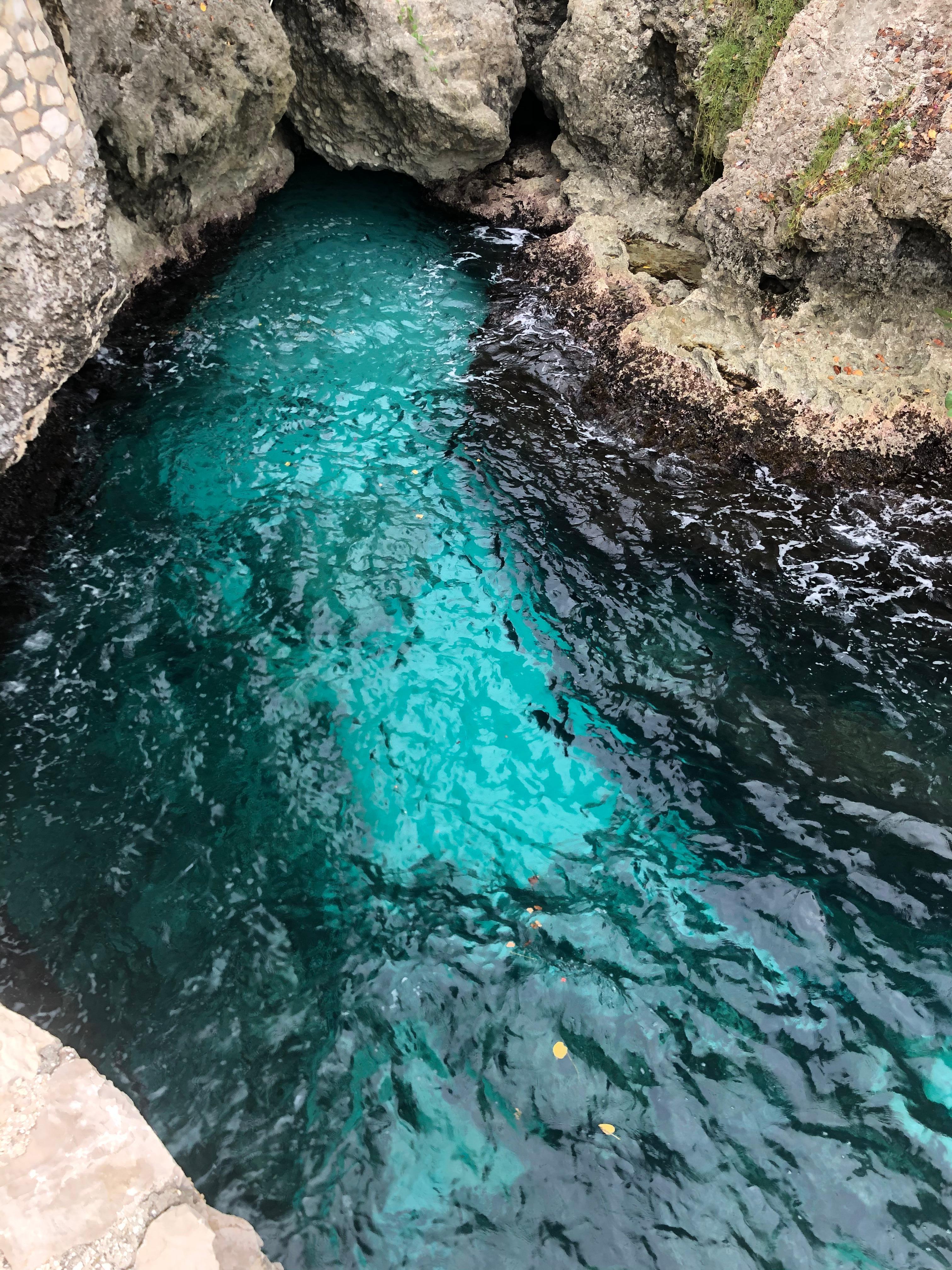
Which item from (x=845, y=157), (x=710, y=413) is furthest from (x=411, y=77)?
(x=710, y=413)

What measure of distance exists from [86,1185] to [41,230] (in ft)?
19.7

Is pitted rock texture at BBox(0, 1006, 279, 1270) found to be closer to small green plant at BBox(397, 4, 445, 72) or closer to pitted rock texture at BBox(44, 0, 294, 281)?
pitted rock texture at BBox(44, 0, 294, 281)

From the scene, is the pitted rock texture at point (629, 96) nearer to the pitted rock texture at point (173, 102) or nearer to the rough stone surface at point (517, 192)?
the rough stone surface at point (517, 192)

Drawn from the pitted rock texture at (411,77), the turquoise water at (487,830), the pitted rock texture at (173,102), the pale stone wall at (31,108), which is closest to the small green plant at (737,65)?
the pitted rock texture at (411,77)

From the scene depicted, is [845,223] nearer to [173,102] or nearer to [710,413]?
[710,413]

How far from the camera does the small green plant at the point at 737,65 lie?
766 centimetres

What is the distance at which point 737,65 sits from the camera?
8.06m

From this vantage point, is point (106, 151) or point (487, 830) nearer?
point (487, 830)

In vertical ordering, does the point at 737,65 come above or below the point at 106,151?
above

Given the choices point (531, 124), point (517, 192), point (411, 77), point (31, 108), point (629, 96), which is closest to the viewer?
point (31, 108)

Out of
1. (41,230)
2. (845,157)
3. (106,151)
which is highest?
(106,151)

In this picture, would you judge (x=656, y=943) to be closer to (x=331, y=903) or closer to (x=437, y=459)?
(x=331, y=903)

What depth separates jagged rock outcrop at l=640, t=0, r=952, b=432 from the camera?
20.4ft

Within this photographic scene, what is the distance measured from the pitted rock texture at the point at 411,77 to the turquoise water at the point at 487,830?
185 inches
